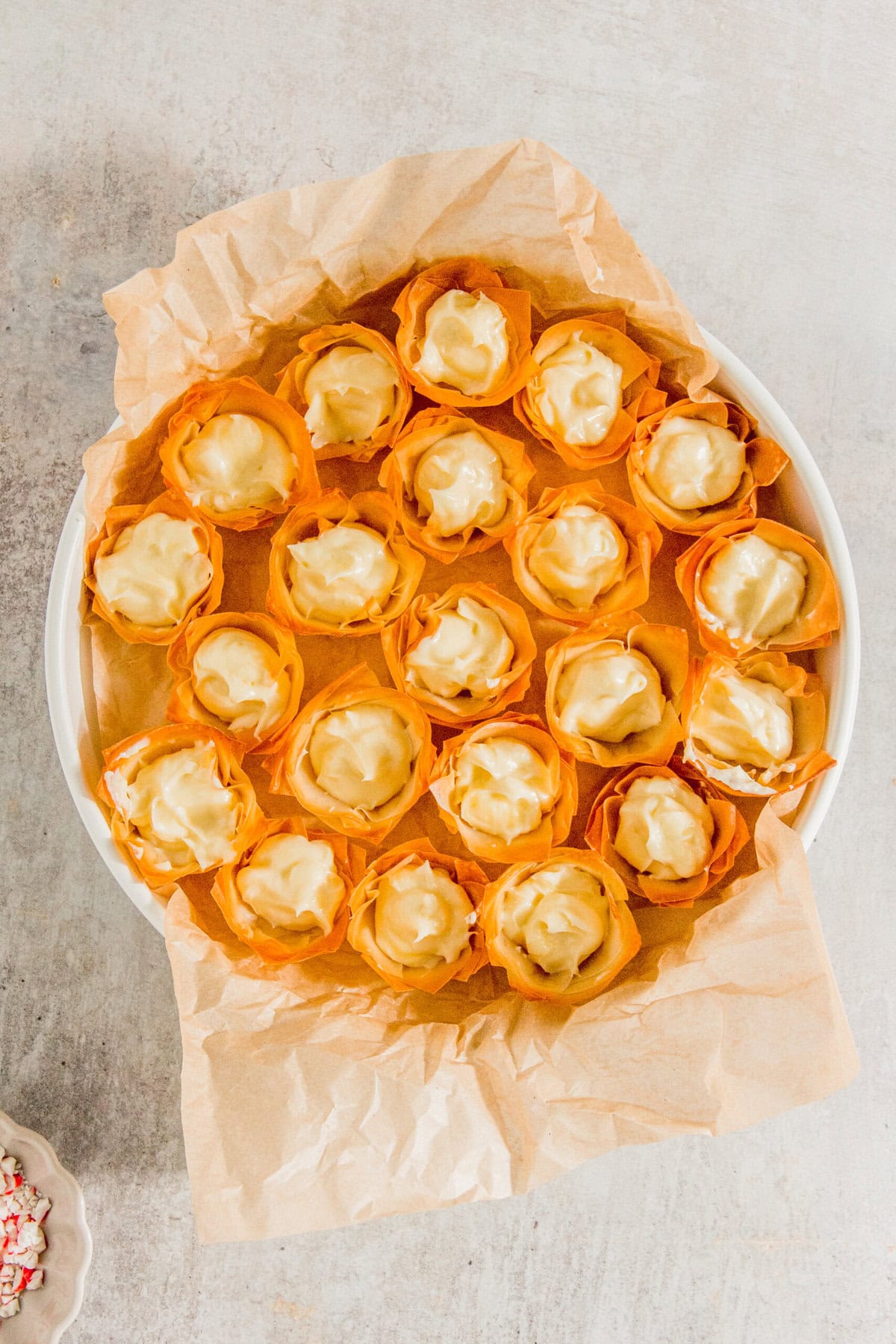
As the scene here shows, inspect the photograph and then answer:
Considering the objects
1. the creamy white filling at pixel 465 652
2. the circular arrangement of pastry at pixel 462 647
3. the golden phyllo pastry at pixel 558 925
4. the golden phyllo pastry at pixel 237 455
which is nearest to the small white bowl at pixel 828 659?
the circular arrangement of pastry at pixel 462 647

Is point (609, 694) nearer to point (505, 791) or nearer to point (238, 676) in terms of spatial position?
point (505, 791)

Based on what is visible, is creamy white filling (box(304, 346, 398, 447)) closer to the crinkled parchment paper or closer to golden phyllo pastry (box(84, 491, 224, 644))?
the crinkled parchment paper

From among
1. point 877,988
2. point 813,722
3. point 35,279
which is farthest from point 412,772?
point 35,279

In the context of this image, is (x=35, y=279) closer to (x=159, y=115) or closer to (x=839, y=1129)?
(x=159, y=115)

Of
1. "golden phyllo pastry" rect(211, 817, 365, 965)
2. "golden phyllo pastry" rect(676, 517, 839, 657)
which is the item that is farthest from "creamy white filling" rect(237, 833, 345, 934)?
"golden phyllo pastry" rect(676, 517, 839, 657)

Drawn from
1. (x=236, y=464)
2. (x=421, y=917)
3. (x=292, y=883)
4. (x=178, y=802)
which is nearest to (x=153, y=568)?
(x=236, y=464)
